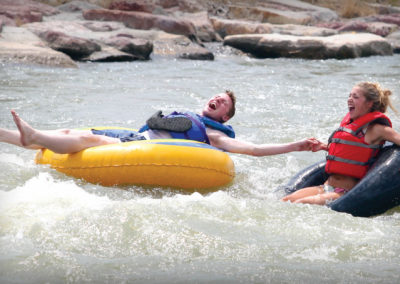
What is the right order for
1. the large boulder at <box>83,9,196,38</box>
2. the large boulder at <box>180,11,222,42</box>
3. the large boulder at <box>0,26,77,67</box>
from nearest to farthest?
the large boulder at <box>0,26,77,67</box> < the large boulder at <box>83,9,196,38</box> < the large boulder at <box>180,11,222,42</box>

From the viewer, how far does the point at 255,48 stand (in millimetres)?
13711

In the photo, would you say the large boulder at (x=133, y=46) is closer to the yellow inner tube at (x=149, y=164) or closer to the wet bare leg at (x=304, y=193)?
the yellow inner tube at (x=149, y=164)

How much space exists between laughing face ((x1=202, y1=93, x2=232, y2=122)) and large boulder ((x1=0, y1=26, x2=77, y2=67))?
621cm

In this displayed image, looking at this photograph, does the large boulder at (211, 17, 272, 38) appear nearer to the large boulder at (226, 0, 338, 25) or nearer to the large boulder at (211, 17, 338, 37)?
the large boulder at (211, 17, 338, 37)

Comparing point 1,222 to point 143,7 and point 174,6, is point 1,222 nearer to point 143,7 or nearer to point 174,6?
point 143,7

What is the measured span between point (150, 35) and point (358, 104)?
10177mm

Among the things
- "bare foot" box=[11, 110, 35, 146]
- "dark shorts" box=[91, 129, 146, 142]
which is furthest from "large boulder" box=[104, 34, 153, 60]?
"bare foot" box=[11, 110, 35, 146]

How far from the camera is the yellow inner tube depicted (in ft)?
13.0

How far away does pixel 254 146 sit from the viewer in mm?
4168

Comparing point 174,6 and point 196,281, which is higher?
point 196,281

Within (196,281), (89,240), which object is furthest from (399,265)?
(89,240)

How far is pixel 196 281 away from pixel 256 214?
0.96 metres

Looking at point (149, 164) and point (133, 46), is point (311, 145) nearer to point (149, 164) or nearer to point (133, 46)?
point (149, 164)

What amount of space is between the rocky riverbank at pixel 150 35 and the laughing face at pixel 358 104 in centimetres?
729
